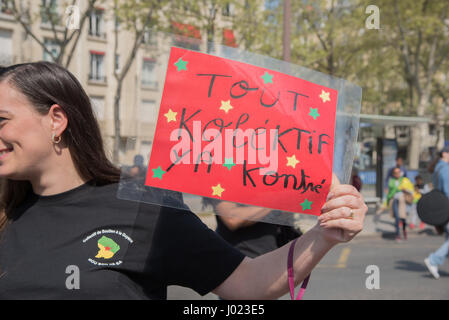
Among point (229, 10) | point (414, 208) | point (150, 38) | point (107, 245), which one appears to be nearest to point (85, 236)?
point (107, 245)

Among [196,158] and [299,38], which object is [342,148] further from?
[299,38]

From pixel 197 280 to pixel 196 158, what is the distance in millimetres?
397

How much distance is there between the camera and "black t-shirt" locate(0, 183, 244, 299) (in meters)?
1.35

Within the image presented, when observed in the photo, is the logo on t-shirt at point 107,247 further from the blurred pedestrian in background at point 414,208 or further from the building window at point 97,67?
the building window at point 97,67

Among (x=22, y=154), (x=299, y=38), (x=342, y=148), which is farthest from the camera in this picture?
(x=299, y=38)

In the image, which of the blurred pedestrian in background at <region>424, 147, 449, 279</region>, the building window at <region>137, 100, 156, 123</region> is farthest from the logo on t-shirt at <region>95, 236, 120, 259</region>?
the blurred pedestrian in background at <region>424, 147, 449, 279</region>

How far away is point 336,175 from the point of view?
1325 millimetres

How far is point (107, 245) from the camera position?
1392 millimetres

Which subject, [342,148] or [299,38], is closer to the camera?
[342,148]

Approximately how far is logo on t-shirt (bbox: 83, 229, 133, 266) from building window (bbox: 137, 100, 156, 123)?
14.3 inches

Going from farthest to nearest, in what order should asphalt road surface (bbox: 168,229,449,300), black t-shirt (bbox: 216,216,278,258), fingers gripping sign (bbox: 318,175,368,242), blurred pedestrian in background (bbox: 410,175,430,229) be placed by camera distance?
blurred pedestrian in background (bbox: 410,175,430,229) < asphalt road surface (bbox: 168,229,449,300) < black t-shirt (bbox: 216,216,278,258) < fingers gripping sign (bbox: 318,175,368,242)

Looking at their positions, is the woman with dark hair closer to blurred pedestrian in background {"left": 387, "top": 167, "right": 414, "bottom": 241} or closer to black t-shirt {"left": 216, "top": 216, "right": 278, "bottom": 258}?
black t-shirt {"left": 216, "top": 216, "right": 278, "bottom": 258}
